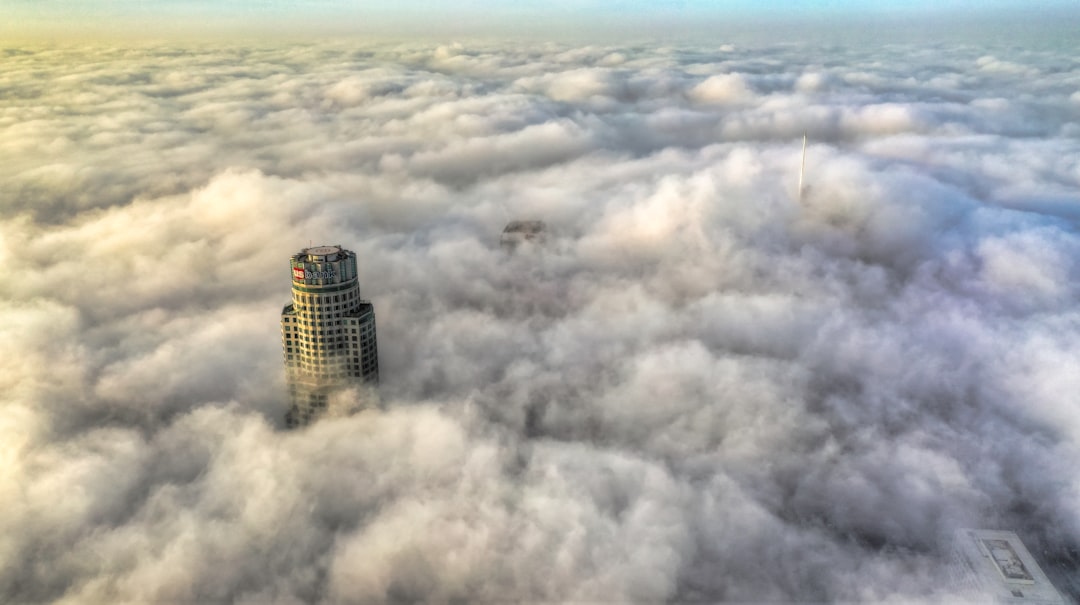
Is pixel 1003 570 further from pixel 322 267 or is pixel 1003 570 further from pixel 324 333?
pixel 322 267

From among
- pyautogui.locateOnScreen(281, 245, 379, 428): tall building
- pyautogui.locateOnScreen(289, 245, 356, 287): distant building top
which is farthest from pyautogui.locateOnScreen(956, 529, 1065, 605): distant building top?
pyautogui.locateOnScreen(289, 245, 356, 287): distant building top

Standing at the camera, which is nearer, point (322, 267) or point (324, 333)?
point (322, 267)

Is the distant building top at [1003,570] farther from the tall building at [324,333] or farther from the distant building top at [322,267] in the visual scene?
the distant building top at [322,267]

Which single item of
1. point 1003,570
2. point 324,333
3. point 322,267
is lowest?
point 1003,570

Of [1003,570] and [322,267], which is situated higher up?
[322,267]

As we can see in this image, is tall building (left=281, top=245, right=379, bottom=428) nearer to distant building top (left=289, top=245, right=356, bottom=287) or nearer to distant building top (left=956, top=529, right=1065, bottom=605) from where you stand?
distant building top (left=289, top=245, right=356, bottom=287)

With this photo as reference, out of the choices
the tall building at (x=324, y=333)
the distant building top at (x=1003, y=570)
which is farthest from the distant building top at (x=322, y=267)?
the distant building top at (x=1003, y=570)

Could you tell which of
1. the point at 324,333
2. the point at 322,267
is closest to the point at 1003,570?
the point at 324,333

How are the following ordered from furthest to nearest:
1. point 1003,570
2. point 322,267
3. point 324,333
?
point 324,333
point 322,267
point 1003,570

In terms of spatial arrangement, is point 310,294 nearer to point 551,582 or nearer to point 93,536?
point 93,536

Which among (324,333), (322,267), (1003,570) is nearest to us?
(1003,570)
